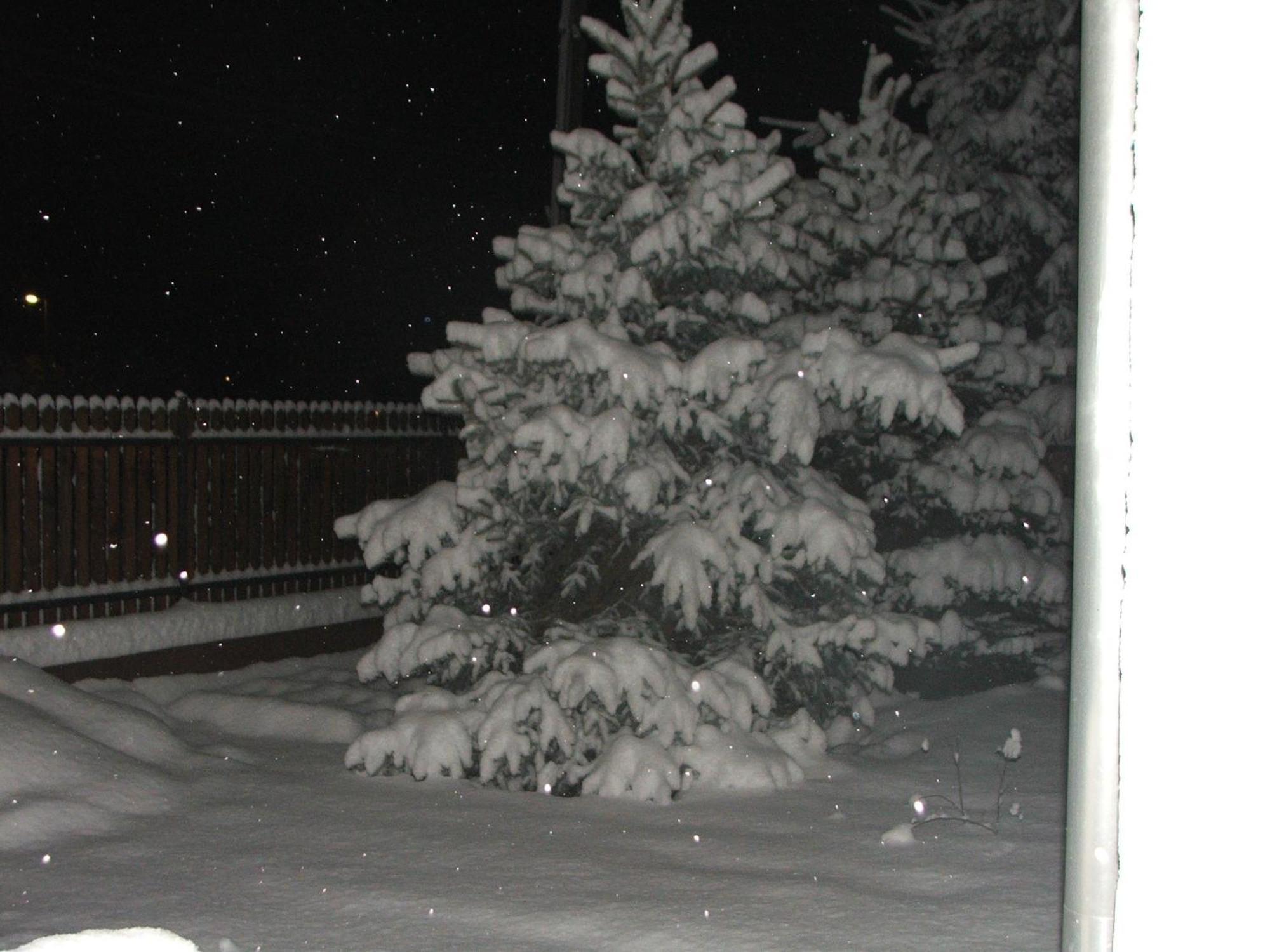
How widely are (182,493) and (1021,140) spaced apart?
25.4 ft

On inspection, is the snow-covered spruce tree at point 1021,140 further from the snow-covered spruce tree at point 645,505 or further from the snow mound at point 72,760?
the snow mound at point 72,760

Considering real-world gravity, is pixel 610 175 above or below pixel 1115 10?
above

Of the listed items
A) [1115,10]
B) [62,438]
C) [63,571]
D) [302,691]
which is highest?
[1115,10]

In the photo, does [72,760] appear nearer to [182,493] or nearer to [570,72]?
[182,493]

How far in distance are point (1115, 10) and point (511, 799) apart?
4994 mm

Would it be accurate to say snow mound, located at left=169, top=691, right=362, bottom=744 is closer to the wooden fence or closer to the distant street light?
the wooden fence

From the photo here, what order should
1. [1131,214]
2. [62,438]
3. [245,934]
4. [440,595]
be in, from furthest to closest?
[62,438]
[440,595]
[245,934]
[1131,214]

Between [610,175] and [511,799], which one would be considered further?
[610,175]

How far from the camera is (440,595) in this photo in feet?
22.6

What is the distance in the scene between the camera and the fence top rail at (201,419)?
8.40m

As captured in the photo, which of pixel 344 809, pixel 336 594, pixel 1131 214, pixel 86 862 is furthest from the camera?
pixel 336 594

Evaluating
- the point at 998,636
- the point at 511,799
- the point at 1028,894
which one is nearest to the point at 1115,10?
the point at 1028,894

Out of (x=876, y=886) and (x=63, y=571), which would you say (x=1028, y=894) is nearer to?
(x=876, y=886)

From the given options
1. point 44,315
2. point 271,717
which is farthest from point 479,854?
point 44,315
